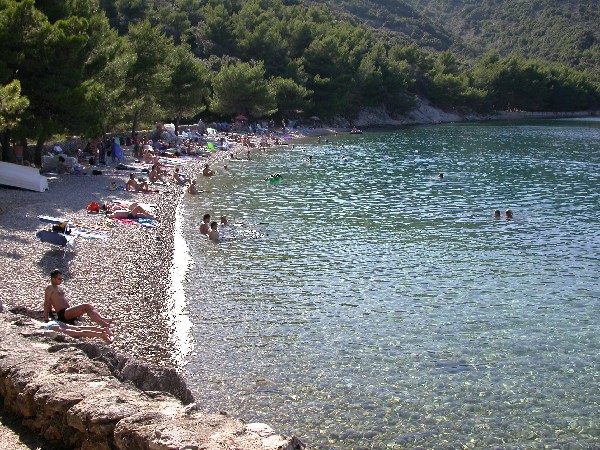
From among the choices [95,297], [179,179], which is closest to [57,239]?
[95,297]

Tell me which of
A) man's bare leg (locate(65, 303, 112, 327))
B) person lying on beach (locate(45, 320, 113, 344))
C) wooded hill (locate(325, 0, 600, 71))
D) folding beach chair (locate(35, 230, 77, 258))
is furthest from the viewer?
wooded hill (locate(325, 0, 600, 71))

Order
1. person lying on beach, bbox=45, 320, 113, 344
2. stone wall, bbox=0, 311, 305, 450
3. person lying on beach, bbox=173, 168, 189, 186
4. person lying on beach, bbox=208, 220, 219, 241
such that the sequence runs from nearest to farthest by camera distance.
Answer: stone wall, bbox=0, 311, 305, 450 < person lying on beach, bbox=45, 320, 113, 344 < person lying on beach, bbox=208, 220, 219, 241 < person lying on beach, bbox=173, 168, 189, 186

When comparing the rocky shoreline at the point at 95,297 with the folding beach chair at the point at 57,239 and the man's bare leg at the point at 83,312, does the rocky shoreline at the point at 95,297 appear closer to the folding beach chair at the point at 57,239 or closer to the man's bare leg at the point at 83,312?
the folding beach chair at the point at 57,239

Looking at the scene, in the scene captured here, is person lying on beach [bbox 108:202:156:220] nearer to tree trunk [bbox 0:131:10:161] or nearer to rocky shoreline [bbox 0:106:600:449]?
rocky shoreline [bbox 0:106:600:449]

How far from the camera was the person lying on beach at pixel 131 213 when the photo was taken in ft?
78.5

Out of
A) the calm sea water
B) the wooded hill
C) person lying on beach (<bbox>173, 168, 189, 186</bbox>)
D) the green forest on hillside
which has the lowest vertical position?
the calm sea water

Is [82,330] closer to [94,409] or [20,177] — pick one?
[94,409]

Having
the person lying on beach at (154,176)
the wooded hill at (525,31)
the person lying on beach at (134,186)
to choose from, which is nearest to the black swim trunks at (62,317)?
the person lying on beach at (134,186)

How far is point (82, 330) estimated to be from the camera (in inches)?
456

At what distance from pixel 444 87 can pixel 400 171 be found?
70.4m

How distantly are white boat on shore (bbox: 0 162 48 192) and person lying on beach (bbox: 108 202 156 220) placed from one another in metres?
3.50

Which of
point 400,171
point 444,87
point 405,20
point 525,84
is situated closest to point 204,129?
point 400,171

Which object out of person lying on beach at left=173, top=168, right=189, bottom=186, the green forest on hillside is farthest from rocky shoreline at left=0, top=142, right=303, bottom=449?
the green forest on hillside

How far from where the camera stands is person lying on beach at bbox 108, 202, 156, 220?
2394 cm
